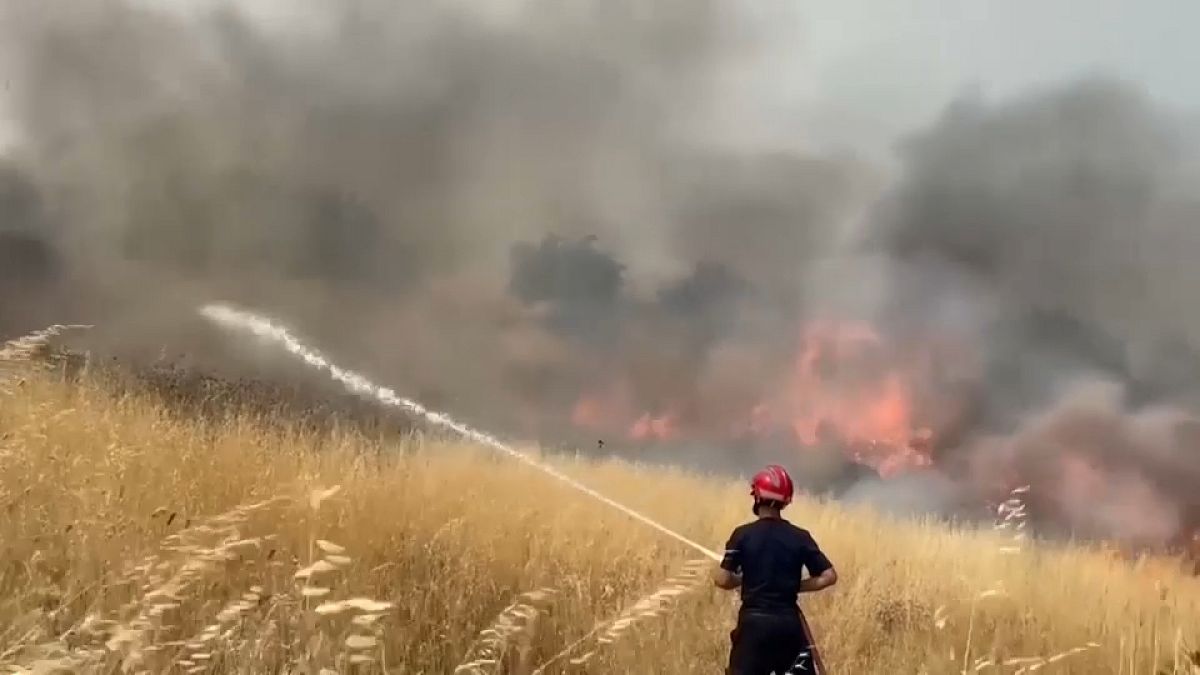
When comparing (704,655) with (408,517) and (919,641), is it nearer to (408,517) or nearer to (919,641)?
(919,641)

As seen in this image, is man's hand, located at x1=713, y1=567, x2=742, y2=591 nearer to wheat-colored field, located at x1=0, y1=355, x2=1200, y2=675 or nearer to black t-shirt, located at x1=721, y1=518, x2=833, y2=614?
black t-shirt, located at x1=721, y1=518, x2=833, y2=614

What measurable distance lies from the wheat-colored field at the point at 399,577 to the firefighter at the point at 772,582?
1.06 ft

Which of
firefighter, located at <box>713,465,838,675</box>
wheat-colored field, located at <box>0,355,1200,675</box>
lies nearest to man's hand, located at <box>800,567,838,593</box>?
firefighter, located at <box>713,465,838,675</box>

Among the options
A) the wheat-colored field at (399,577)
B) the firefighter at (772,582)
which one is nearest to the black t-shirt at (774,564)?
the firefighter at (772,582)

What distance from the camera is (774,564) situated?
3.84 metres

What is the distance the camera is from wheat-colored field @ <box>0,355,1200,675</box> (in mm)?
3646

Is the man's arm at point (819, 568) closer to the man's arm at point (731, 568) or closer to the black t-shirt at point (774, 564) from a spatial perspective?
the black t-shirt at point (774, 564)

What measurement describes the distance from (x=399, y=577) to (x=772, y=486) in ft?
6.65

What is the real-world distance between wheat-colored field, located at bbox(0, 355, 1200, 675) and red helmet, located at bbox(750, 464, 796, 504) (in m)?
0.53

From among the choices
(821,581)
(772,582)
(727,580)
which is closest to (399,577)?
(727,580)

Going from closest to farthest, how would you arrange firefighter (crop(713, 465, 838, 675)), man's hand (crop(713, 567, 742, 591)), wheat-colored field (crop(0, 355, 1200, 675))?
wheat-colored field (crop(0, 355, 1200, 675)), firefighter (crop(713, 465, 838, 675)), man's hand (crop(713, 567, 742, 591))

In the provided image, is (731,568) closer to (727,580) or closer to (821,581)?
(727,580)

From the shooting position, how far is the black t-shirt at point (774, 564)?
12.6ft

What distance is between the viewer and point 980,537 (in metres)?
8.97
